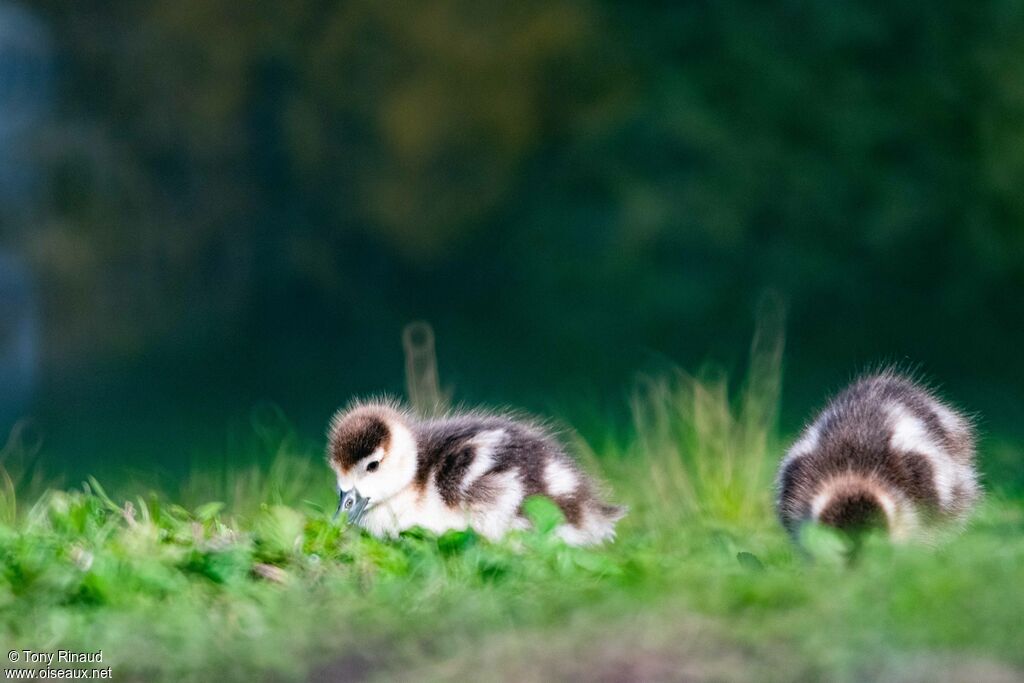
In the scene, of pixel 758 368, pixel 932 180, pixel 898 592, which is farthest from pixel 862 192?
pixel 898 592

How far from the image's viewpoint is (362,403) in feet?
18.1

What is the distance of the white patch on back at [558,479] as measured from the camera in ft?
16.8

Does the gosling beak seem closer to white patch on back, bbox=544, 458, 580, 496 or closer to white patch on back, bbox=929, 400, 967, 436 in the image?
white patch on back, bbox=544, 458, 580, 496

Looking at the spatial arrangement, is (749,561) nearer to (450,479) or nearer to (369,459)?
(450,479)

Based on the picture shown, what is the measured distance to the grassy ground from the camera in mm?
3379

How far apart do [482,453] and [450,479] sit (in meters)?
0.14

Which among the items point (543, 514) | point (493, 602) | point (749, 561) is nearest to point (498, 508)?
point (543, 514)

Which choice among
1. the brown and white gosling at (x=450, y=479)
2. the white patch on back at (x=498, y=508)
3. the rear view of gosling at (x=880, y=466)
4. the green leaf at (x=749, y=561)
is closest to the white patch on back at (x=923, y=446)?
the rear view of gosling at (x=880, y=466)

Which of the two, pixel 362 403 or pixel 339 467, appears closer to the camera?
pixel 339 467

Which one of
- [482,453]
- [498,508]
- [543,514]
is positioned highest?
[482,453]

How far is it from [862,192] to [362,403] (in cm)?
548

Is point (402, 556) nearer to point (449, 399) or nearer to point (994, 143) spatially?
point (449, 399)

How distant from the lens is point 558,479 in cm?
514

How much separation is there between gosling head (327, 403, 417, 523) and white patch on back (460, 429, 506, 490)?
20 centimetres
